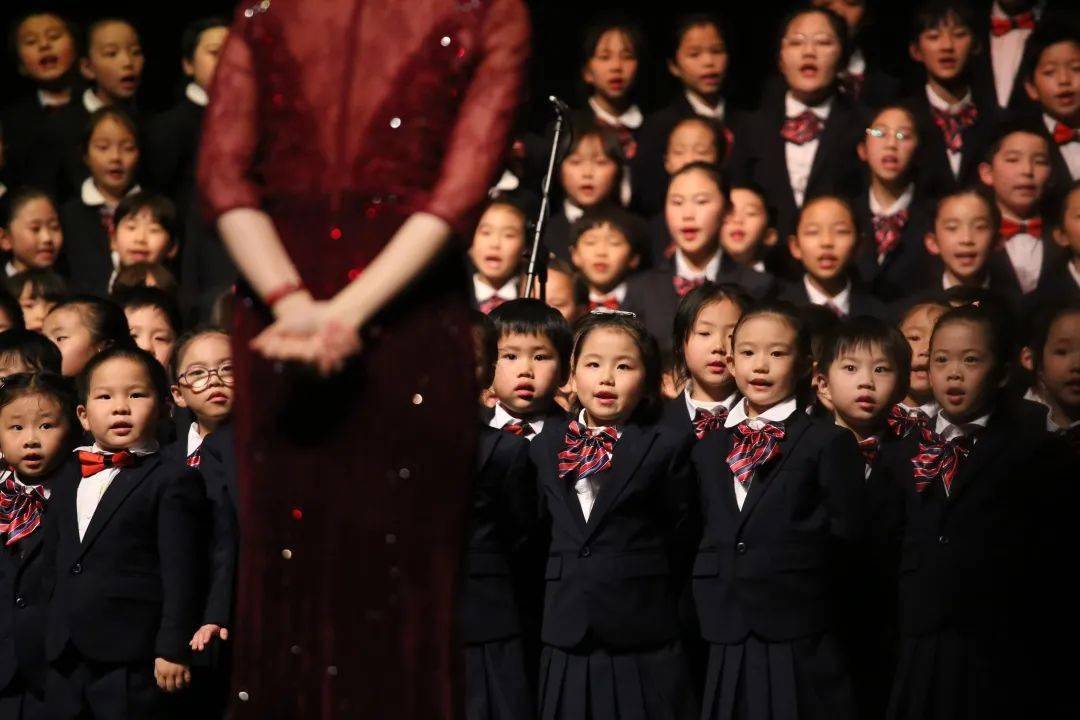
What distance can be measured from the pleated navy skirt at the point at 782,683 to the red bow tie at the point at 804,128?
2601 millimetres

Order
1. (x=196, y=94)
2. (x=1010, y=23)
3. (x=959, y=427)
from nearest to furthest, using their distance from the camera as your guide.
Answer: (x=959, y=427)
(x=1010, y=23)
(x=196, y=94)

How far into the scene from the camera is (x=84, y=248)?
6000mm

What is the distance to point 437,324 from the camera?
1.81 m

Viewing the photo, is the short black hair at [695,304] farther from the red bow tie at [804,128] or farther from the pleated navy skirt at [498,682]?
the red bow tie at [804,128]

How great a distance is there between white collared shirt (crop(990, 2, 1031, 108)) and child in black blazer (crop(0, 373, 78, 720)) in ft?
11.9

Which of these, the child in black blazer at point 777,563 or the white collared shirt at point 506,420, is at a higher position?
the white collared shirt at point 506,420

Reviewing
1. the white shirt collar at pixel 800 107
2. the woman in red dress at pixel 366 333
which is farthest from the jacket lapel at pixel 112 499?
the white shirt collar at pixel 800 107

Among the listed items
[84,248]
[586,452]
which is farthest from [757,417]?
[84,248]

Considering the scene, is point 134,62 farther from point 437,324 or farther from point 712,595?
point 437,324

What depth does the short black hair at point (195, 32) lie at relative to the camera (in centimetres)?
646

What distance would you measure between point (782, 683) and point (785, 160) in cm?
267

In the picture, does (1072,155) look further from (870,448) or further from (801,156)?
(870,448)

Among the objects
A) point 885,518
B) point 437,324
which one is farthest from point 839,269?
point 437,324

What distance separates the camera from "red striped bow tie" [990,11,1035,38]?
6.14m
